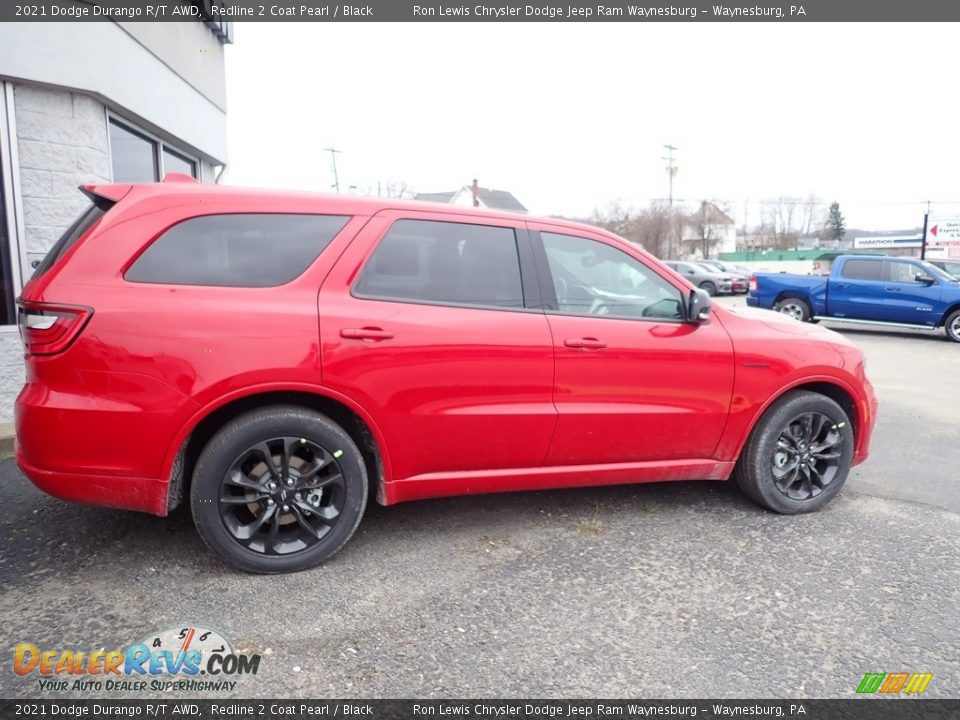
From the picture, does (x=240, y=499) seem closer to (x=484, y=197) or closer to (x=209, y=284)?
(x=209, y=284)

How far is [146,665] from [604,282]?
2.77 metres

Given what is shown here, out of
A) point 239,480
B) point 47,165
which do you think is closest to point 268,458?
point 239,480

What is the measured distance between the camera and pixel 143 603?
2764mm

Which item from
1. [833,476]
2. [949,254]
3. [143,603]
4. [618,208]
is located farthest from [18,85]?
[618,208]

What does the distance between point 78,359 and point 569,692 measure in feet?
7.79

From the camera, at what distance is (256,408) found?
2.97 m

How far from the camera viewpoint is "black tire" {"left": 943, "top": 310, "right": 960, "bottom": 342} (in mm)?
12555

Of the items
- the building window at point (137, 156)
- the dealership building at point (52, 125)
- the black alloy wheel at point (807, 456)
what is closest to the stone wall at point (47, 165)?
the dealership building at point (52, 125)

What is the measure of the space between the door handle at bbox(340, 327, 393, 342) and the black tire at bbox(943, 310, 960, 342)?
44.8 ft

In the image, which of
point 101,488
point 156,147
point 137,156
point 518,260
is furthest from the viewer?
point 156,147

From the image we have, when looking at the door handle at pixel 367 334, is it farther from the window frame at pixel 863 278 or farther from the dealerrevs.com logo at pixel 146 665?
the window frame at pixel 863 278

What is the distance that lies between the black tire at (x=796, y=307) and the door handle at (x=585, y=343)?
40.8ft

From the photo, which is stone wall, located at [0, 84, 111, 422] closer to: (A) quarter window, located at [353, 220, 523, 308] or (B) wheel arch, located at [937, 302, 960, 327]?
(A) quarter window, located at [353, 220, 523, 308]

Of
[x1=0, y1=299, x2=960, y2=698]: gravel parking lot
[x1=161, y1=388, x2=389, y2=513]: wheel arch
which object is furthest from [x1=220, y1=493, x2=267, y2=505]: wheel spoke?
[x1=0, y1=299, x2=960, y2=698]: gravel parking lot
